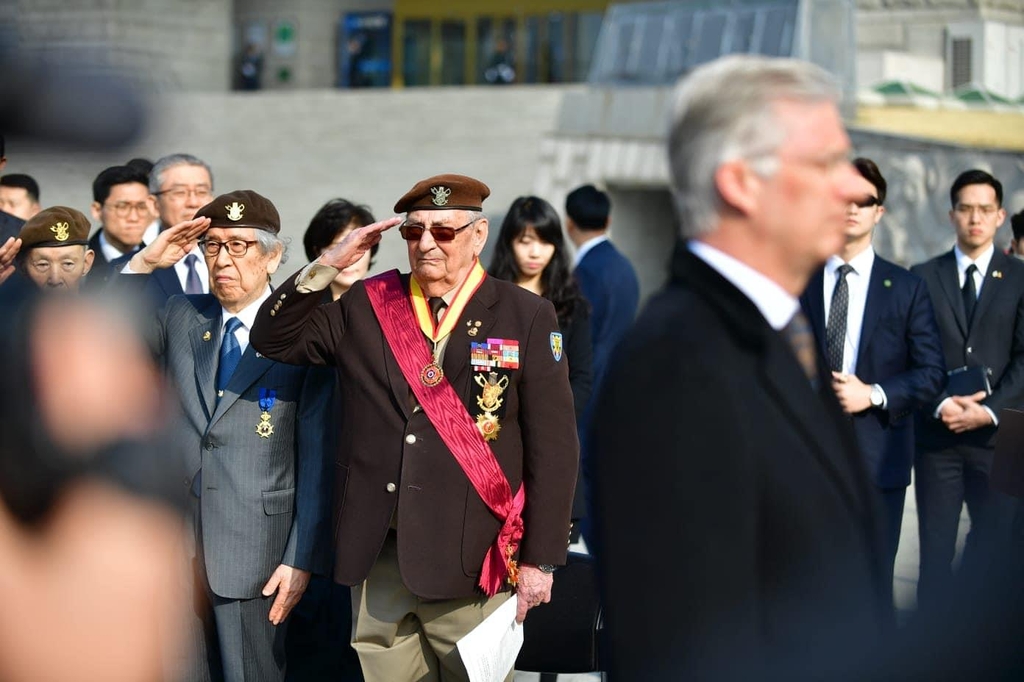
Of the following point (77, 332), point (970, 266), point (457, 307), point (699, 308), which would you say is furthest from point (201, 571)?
point (970, 266)

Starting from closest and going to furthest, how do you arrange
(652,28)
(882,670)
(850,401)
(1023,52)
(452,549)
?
(882,670)
(452,549)
(850,401)
(652,28)
(1023,52)

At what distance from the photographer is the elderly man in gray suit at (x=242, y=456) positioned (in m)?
3.89

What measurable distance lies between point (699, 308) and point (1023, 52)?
70.5 ft

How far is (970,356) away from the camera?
607 centimetres

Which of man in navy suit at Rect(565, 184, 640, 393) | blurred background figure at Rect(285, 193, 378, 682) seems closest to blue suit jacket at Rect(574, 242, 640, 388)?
man in navy suit at Rect(565, 184, 640, 393)

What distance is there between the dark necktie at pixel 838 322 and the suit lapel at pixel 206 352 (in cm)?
224

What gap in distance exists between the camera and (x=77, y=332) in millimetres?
1131

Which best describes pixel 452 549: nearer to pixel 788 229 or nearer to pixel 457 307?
pixel 457 307

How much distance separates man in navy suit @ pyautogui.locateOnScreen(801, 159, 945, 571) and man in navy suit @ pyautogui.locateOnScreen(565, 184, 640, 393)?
137 cm

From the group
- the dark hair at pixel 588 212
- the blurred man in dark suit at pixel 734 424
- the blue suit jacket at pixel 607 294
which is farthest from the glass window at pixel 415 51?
the blurred man in dark suit at pixel 734 424

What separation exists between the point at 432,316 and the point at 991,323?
3294mm

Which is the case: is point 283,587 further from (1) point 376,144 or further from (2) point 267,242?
(1) point 376,144

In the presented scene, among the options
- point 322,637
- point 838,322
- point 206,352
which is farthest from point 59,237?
point 838,322

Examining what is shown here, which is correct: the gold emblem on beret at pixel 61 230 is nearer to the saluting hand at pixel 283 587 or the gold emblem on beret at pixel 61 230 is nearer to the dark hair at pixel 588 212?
the saluting hand at pixel 283 587
